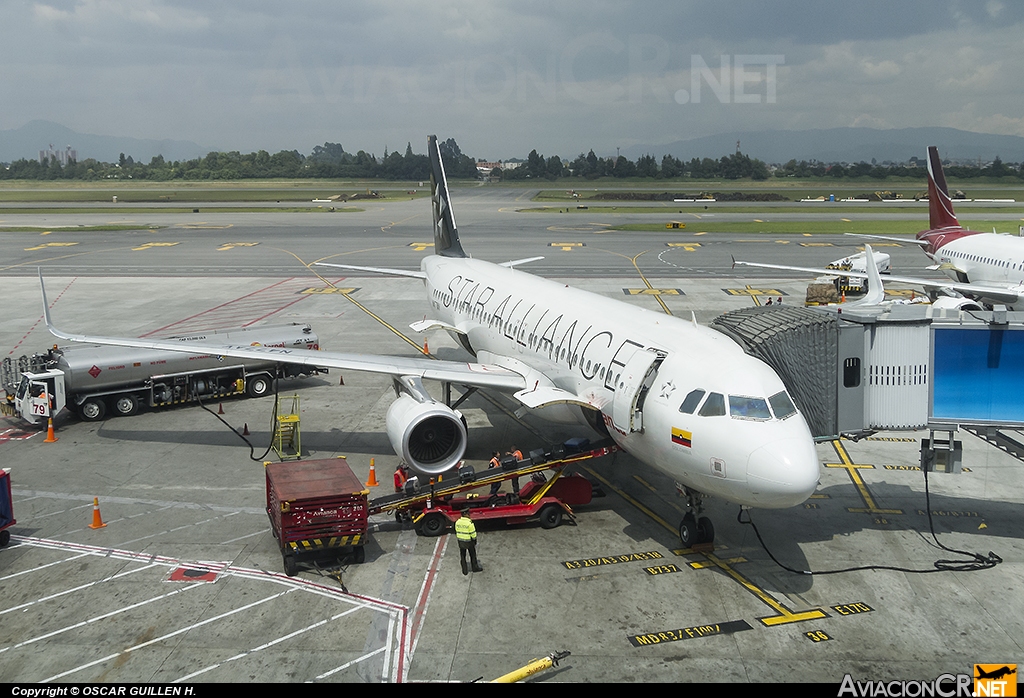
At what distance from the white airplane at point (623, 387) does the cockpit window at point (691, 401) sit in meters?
0.02

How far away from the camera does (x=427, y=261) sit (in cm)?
4084

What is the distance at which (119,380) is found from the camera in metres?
31.1

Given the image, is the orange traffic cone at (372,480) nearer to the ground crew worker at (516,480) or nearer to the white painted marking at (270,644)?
the ground crew worker at (516,480)

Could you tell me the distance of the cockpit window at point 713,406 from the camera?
17.7 meters

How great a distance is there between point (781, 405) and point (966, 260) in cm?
4037

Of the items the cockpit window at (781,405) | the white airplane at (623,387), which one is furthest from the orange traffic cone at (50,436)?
the cockpit window at (781,405)

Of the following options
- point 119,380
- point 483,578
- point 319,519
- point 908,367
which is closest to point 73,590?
point 319,519

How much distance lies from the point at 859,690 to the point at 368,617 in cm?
911

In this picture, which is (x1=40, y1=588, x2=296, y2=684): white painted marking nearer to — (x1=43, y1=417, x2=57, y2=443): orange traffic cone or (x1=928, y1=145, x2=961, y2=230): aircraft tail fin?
(x1=43, y1=417, x2=57, y2=443): orange traffic cone

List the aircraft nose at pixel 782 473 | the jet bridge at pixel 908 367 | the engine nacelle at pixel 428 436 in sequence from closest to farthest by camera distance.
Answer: the aircraft nose at pixel 782 473
the jet bridge at pixel 908 367
the engine nacelle at pixel 428 436

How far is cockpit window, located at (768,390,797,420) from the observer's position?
1761 cm

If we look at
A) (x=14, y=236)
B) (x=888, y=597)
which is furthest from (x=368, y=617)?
(x=14, y=236)

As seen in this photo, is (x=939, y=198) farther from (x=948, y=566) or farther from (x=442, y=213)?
(x=948, y=566)

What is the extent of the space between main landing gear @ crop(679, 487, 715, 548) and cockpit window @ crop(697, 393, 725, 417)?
106 inches
